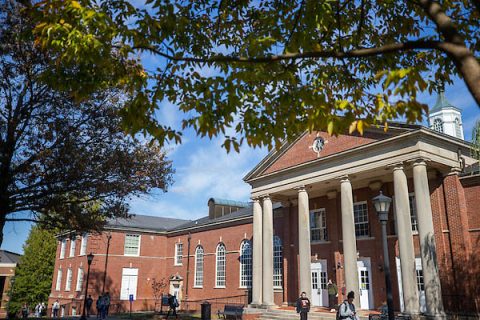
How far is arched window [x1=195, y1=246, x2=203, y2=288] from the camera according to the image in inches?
1526

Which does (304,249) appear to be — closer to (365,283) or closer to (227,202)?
(365,283)

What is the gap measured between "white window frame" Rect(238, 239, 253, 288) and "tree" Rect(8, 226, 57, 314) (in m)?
29.1

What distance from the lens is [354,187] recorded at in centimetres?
2633

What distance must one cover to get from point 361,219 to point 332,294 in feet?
15.3

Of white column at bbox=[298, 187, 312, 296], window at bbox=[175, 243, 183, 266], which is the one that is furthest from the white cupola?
window at bbox=[175, 243, 183, 266]

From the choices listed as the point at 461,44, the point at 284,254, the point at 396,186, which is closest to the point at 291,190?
the point at 284,254

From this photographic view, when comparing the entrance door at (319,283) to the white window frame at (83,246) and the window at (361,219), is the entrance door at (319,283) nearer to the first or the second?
the window at (361,219)

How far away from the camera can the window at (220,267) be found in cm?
3594

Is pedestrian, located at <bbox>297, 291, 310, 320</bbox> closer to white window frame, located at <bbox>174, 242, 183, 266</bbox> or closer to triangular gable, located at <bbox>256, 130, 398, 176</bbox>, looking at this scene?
triangular gable, located at <bbox>256, 130, 398, 176</bbox>

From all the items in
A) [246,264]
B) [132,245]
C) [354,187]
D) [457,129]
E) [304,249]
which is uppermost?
[457,129]

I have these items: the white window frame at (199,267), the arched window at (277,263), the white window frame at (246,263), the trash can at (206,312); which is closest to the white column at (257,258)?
the trash can at (206,312)

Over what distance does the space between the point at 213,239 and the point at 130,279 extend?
1022 cm

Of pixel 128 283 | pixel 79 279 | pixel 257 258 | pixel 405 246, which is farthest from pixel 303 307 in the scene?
pixel 79 279

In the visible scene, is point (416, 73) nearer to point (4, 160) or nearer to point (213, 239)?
point (4, 160)
